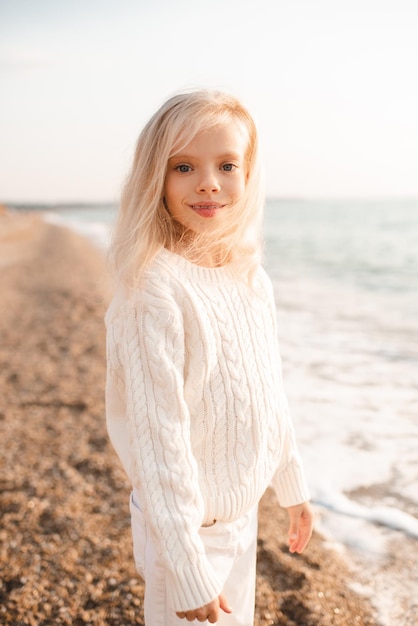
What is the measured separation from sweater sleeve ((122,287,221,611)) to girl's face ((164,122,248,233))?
284 millimetres

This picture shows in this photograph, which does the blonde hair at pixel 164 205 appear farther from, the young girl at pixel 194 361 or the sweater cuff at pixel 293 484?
the sweater cuff at pixel 293 484

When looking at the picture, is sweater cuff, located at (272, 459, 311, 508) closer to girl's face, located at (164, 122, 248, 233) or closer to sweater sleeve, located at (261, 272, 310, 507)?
sweater sleeve, located at (261, 272, 310, 507)

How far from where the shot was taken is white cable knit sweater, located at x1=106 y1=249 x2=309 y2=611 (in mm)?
1279

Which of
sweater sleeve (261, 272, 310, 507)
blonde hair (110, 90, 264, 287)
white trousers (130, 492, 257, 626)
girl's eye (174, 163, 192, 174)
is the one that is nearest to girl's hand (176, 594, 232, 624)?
white trousers (130, 492, 257, 626)

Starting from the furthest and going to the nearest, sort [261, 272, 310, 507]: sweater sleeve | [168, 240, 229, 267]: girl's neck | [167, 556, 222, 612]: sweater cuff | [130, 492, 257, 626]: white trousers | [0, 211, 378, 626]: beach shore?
[0, 211, 378, 626]: beach shore → [261, 272, 310, 507]: sweater sleeve → [168, 240, 229, 267]: girl's neck → [130, 492, 257, 626]: white trousers → [167, 556, 222, 612]: sweater cuff

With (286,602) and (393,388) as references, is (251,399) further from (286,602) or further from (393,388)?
(393,388)

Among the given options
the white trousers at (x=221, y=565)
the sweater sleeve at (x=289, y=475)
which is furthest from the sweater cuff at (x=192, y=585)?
the sweater sleeve at (x=289, y=475)

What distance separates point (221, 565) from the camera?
4.81ft

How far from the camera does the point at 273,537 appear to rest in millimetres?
2834

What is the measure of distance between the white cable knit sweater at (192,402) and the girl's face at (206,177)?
13 centimetres

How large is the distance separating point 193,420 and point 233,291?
37 centimetres

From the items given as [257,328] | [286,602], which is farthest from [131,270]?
[286,602]

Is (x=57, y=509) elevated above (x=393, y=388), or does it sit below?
above

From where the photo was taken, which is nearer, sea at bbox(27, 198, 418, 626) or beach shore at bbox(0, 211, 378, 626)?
beach shore at bbox(0, 211, 378, 626)
